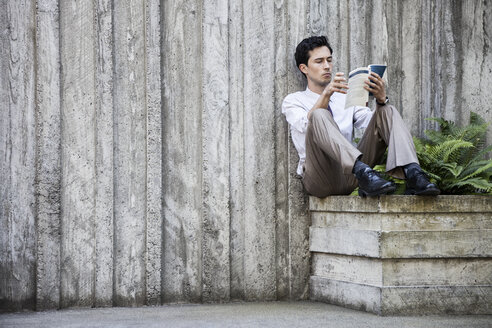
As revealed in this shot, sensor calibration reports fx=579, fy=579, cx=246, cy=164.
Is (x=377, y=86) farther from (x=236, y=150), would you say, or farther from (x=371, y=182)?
(x=236, y=150)

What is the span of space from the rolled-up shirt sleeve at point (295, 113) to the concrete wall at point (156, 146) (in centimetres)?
13

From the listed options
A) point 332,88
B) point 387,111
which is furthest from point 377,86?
point 332,88

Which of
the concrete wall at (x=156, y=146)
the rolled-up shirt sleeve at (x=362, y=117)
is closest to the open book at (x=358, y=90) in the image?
the rolled-up shirt sleeve at (x=362, y=117)

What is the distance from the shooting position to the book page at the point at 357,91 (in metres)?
3.42

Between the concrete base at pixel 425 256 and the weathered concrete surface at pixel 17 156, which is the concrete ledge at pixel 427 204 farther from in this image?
the weathered concrete surface at pixel 17 156

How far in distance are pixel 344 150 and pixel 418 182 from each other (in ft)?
1.50

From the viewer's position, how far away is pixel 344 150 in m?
3.41

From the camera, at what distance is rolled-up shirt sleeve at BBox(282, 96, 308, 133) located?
383 cm

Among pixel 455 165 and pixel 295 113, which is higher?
pixel 295 113

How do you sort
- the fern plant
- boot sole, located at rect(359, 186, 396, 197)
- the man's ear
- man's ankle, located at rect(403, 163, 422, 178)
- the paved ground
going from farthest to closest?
the man's ear
the fern plant
man's ankle, located at rect(403, 163, 422, 178)
boot sole, located at rect(359, 186, 396, 197)
the paved ground

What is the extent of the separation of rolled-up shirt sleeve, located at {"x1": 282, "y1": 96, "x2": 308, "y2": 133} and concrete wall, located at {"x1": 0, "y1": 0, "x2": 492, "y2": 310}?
128 mm

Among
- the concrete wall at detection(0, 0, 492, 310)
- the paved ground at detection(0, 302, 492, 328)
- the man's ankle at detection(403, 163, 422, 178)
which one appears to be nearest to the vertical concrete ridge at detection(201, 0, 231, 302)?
the concrete wall at detection(0, 0, 492, 310)

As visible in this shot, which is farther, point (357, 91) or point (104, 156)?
point (104, 156)

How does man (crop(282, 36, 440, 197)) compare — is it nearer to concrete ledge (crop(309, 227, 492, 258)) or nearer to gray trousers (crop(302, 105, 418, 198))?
gray trousers (crop(302, 105, 418, 198))
